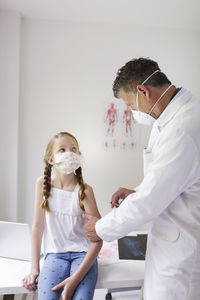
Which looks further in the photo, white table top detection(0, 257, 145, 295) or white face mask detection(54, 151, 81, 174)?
white face mask detection(54, 151, 81, 174)

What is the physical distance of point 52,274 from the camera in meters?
1.25

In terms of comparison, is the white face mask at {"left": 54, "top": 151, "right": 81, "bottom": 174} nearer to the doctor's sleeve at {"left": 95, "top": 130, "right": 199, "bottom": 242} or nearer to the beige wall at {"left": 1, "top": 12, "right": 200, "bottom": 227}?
the doctor's sleeve at {"left": 95, "top": 130, "right": 199, "bottom": 242}

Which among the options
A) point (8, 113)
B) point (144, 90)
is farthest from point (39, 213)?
point (8, 113)

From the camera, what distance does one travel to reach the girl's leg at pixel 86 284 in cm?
118

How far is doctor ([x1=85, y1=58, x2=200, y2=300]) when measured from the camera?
102 centimetres

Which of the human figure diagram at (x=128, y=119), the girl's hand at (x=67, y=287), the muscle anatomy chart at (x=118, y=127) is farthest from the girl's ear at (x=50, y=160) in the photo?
the human figure diagram at (x=128, y=119)

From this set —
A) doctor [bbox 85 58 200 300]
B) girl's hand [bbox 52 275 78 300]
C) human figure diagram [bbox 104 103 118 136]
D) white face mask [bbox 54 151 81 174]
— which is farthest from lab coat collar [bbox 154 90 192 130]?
human figure diagram [bbox 104 103 118 136]

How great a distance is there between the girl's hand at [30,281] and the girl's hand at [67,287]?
0.38ft

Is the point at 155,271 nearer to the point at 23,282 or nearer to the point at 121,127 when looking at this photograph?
the point at 23,282

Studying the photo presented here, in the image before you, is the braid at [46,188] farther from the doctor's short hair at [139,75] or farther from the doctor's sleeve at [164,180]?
the doctor's short hair at [139,75]

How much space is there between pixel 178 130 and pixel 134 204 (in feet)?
1.08

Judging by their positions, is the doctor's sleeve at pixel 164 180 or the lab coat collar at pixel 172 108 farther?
the lab coat collar at pixel 172 108

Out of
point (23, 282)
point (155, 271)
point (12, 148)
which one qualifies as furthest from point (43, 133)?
point (155, 271)

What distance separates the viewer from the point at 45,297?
1.16m
